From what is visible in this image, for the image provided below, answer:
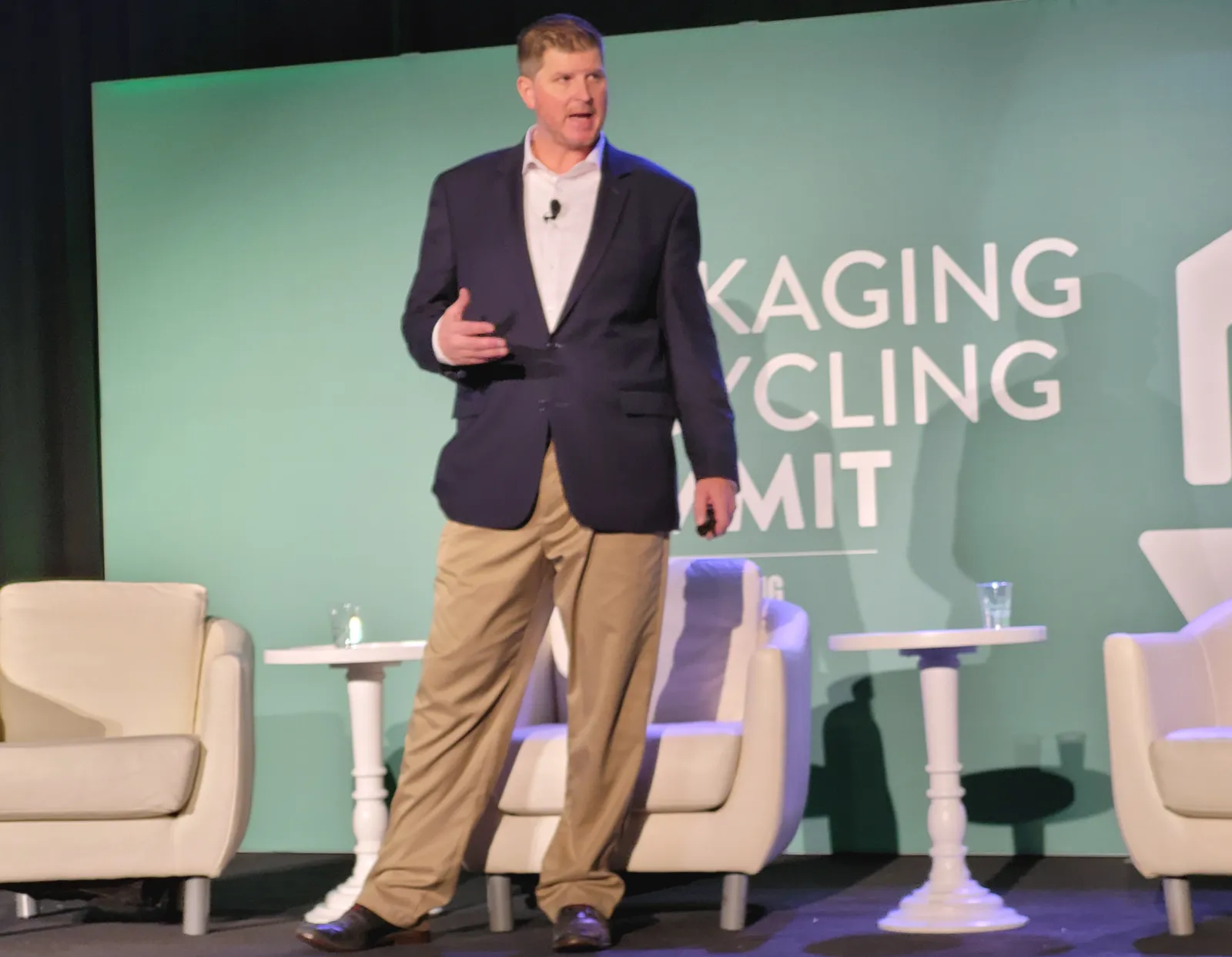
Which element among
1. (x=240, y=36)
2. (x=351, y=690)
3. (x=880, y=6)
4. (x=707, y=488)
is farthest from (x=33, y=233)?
(x=707, y=488)

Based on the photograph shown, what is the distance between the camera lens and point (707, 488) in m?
3.21

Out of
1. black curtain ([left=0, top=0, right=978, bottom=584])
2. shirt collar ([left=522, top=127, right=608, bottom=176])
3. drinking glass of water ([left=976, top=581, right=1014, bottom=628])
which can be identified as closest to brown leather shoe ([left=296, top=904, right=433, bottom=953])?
shirt collar ([left=522, top=127, right=608, bottom=176])

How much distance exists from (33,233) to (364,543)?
5.40ft

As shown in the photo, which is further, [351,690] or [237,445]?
[237,445]

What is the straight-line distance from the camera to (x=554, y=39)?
3.11 m

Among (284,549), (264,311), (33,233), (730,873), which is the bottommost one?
(730,873)

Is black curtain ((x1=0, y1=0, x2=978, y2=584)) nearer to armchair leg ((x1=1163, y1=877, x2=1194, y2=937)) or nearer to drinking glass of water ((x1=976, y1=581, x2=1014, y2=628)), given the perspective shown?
drinking glass of water ((x1=976, y1=581, x2=1014, y2=628))

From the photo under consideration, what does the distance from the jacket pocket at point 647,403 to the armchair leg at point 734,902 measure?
1.02 meters

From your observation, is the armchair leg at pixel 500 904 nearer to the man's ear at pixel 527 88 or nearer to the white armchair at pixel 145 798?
the white armchair at pixel 145 798

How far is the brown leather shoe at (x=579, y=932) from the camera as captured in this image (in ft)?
10.2

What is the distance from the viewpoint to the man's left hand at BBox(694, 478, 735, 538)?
3.20 metres

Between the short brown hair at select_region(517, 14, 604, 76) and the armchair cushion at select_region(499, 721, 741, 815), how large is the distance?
4.48 feet

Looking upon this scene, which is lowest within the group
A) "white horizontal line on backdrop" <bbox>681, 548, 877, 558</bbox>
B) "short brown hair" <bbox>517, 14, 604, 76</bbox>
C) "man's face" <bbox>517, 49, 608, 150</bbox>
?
"white horizontal line on backdrop" <bbox>681, 548, 877, 558</bbox>

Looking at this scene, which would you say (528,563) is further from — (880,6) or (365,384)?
(880,6)
